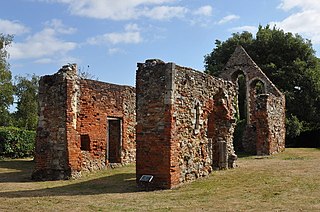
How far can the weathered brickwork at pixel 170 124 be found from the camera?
1282 cm

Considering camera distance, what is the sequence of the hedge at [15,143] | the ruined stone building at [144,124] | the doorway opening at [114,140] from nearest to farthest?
the ruined stone building at [144,124], the doorway opening at [114,140], the hedge at [15,143]

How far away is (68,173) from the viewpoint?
53.8 feet

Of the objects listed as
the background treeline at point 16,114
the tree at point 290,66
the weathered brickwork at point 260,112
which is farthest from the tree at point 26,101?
the weathered brickwork at point 260,112

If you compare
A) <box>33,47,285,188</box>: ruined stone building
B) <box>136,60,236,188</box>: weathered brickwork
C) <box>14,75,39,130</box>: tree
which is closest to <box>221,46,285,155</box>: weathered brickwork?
<box>33,47,285,188</box>: ruined stone building

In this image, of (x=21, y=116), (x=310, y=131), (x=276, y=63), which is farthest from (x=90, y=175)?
(x=21, y=116)

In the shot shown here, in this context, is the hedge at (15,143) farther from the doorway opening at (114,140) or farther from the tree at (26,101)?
the tree at (26,101)

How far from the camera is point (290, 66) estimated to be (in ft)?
119

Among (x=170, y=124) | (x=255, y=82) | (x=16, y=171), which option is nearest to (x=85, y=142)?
(x=16, y=171)

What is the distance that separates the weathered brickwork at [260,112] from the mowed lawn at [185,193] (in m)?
9.04

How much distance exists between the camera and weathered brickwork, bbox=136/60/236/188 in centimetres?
1282

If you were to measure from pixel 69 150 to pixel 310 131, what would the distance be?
2266 centimetres

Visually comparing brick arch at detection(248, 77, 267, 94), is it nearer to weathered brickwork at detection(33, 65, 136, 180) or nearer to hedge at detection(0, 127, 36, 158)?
weathered brickwork at detection(33, 65, 136, 180)

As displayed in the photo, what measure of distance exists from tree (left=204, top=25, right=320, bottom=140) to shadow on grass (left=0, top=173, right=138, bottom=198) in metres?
20.6

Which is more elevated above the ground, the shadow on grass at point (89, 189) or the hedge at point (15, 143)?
the hedge at point (15, 143)
